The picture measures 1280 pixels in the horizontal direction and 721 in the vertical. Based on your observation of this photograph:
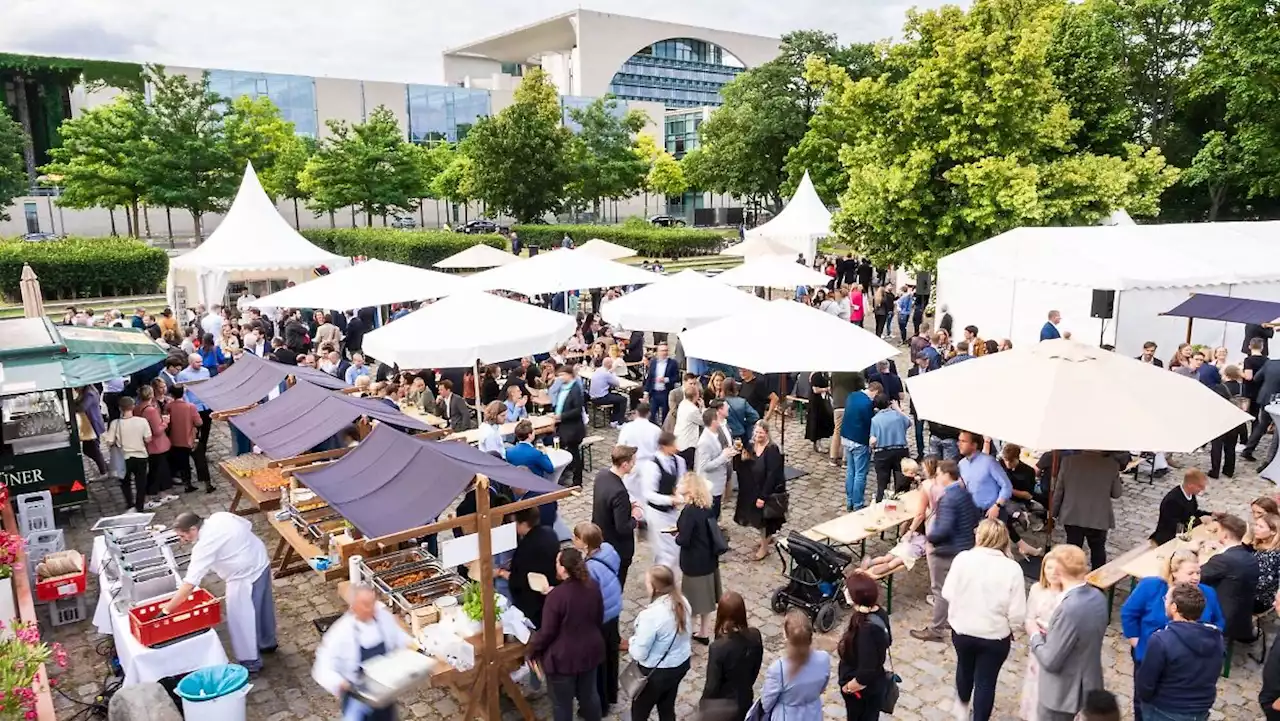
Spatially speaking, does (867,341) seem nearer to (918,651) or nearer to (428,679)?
(918,651)

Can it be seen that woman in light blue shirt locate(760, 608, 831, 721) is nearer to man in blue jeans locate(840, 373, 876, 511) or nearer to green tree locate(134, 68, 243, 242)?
man in blue jeans locate(840, 373, 876, 511)

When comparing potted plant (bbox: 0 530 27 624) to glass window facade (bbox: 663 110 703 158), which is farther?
glass window facade (bbox: 663 110 703 158)

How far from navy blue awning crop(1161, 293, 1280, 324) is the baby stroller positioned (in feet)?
32.6

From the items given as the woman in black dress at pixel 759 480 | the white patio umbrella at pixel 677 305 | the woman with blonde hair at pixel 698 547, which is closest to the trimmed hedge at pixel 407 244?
the white patio umbrella at pixel 677 305

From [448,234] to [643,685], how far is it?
105ft

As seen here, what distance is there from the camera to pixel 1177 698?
488 cm

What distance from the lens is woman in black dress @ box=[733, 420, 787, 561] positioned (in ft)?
27.5

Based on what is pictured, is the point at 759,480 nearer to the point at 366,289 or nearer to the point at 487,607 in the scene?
the point at 487,607

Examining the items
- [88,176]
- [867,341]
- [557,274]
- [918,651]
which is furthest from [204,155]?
[918,651]

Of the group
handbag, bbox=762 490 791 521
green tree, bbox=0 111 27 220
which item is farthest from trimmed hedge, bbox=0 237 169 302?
handbag, bbox=762 490 791 521

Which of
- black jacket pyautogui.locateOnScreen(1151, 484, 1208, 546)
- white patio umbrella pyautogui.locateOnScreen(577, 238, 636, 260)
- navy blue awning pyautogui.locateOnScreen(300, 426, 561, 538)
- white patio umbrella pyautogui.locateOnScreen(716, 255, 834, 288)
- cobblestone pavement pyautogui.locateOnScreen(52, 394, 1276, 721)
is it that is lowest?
cobblestone pavement pyautogui.locateOnScreen(52, 394, 1276, 721)

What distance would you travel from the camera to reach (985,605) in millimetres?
5352

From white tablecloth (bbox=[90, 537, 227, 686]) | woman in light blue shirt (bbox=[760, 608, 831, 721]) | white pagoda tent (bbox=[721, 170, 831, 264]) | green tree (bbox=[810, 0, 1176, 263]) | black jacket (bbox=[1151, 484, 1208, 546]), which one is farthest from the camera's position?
white pagoda tent (bbox=[721, 170, 831, 264])

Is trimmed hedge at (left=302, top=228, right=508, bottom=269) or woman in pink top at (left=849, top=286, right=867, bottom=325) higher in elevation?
trimmed hedge at (left=302, top=228, right=508, bottom=269)
